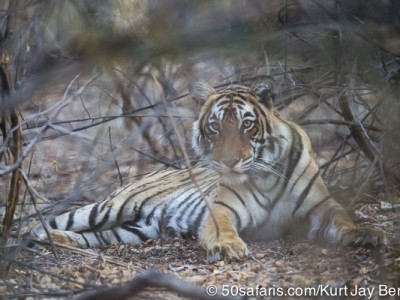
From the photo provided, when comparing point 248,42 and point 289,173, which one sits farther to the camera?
point 289,173

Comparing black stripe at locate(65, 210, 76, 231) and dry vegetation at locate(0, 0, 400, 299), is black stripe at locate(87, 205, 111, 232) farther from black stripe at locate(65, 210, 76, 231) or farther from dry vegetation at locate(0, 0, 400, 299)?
dry vegetation at locate(0, 0, 400, 299)

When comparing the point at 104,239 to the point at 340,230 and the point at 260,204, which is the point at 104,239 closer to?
the point at 260,204

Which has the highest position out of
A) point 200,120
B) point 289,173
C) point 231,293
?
point 200,120

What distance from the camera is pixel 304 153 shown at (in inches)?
206

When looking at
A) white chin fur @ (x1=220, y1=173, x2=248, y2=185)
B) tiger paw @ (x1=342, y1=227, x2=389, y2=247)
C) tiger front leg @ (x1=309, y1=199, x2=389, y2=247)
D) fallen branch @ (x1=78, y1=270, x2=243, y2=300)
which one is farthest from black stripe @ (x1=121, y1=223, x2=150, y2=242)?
fallen branch @ (x1=78, y1=270, x2=243, y2=300)

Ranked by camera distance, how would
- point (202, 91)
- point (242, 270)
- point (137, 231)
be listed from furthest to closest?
point (137, 231)
point (202, 91)
point (242, 270)

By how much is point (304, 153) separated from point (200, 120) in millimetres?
744

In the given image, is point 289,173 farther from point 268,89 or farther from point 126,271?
point 126,271

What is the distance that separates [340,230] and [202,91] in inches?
55.5

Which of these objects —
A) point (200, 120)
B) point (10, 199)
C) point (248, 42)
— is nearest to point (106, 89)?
point (200, 120)

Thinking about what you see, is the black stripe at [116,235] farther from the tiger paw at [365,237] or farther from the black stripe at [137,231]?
the tiger paw at [365,237]

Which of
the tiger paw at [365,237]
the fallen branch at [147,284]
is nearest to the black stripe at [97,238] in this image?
the tiger paw at [365,237]

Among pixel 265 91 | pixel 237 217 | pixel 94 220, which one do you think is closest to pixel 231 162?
pixel 237 217

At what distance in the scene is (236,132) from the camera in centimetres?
506
